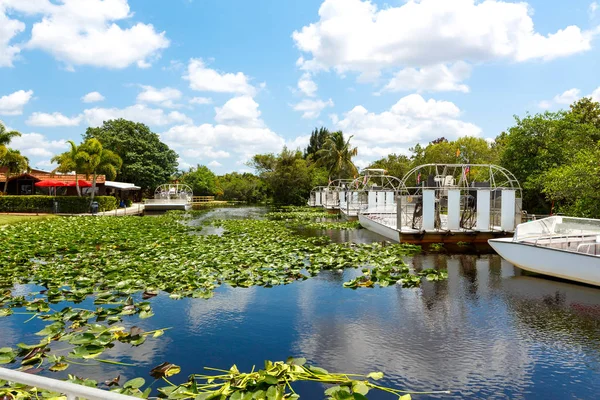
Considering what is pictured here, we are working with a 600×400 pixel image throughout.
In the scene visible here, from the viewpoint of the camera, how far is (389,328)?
328 inches

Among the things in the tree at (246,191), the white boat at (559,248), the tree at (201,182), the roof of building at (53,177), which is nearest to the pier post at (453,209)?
the white boat at (559,248)

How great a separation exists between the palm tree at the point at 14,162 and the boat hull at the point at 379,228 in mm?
33001

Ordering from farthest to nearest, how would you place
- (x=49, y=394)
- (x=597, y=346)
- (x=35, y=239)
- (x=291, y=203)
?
1. (x=291, y=203)
2. (x=35, y=239)
3. (x=597, y=346)
4. (x=49, y=394)

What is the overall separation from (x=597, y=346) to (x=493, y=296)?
319 centimetres

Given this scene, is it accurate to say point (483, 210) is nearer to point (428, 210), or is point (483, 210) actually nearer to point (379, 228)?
point (428, 210)

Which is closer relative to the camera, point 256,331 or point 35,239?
point 256,331

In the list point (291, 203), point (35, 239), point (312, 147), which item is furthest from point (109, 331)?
point (312, 147)

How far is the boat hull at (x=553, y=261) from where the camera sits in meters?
10.9

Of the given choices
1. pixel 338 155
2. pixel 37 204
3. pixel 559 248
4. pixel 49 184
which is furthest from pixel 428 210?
pixel 338 155

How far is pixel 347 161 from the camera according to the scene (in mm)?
58750

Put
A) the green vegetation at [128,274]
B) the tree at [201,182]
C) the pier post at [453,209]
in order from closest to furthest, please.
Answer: the green vegetation at [128,274], the pier post at [453,209], the tree at [201,182]

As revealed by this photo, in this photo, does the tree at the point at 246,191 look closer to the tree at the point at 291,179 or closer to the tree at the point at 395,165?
the tree at the point at 291,179

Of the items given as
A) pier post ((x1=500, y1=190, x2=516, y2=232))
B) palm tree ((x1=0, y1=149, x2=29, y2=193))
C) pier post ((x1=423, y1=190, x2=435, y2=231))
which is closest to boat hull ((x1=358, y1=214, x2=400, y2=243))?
pier post ((x1=423, y1=190, x2=435, y2=231))

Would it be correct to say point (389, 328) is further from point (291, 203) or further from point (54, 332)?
point (291, 203)
